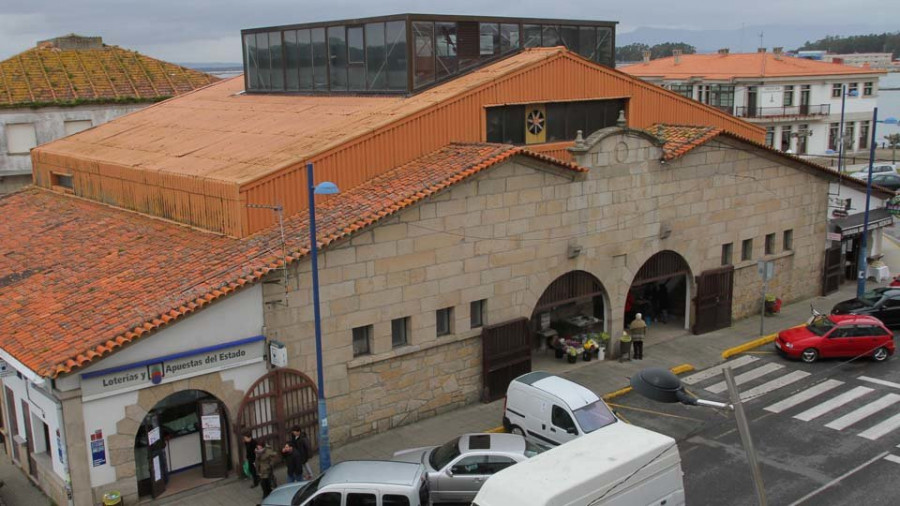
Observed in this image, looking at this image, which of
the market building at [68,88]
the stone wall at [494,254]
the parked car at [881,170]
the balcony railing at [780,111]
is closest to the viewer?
the stone wall at [494,254]

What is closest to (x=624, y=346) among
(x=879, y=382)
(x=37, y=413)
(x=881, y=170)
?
(x=879, y=382)

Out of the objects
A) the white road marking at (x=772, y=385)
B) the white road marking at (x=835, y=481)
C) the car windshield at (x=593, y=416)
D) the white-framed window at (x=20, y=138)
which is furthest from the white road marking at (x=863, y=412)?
the white-framed window at (x=20, y=138)

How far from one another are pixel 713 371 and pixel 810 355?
359 cm

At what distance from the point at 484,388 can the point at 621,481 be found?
1004 centimetres

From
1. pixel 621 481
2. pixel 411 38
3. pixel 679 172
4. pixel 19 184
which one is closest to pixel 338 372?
pixel 621 481

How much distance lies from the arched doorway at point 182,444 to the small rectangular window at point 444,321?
23.1 ft

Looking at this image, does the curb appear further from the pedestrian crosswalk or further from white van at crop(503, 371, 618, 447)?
white van at crop(503, 371, 618, 447)

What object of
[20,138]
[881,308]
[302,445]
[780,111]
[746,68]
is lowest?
[881,308]

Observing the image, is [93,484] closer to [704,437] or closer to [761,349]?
[704,437]

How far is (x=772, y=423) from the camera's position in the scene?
80.8 feet

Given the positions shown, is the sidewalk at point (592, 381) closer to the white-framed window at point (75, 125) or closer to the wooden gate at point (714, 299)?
the wooden gate at point (714, 299)

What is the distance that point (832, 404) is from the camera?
25.9 meters

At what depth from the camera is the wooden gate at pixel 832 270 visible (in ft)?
124

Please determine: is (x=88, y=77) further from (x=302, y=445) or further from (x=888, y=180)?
(x=888, y=180)
